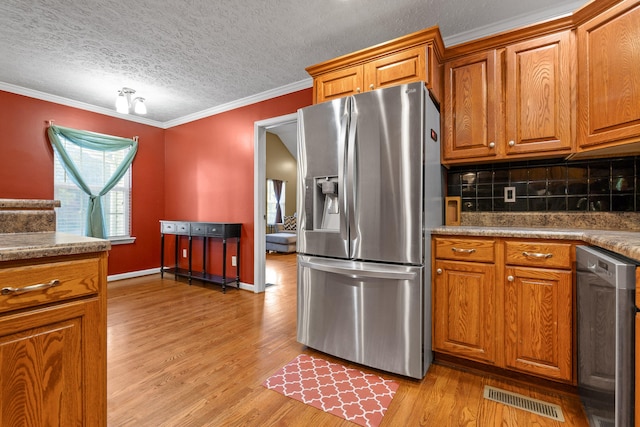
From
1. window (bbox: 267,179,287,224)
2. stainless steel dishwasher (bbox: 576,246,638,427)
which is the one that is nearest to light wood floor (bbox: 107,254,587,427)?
stainless steel dishwasher (bbox: 576,246,638,427)

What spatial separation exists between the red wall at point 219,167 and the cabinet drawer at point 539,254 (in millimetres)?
2498

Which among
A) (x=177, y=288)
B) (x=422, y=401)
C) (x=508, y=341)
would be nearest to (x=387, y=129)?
(x=508, y=341)

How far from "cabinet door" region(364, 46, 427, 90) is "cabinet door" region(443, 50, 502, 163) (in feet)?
1.08

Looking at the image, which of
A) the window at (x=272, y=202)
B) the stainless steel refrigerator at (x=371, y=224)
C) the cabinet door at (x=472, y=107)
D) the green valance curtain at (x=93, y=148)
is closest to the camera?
the stainless steel refrigerator at (x=371, y=224)

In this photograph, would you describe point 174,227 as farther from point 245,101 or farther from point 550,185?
point 550,185

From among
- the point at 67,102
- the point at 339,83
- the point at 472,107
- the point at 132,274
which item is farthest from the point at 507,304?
the point at 67,102

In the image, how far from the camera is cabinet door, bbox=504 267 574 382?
161 centimetres

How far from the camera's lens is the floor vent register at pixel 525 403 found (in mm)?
1528

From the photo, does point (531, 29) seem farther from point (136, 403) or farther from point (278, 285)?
point (278, 285)

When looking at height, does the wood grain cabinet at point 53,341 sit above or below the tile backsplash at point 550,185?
below

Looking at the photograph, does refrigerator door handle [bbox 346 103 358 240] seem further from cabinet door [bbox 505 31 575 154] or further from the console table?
the console table

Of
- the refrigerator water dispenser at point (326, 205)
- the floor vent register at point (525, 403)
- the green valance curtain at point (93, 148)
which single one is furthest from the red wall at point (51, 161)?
the floor vent register at point (525, 403)

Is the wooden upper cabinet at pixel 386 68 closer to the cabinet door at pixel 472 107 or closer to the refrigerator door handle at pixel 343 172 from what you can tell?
the cabinet door at pixel 472 107

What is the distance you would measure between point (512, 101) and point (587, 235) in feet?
3.23
